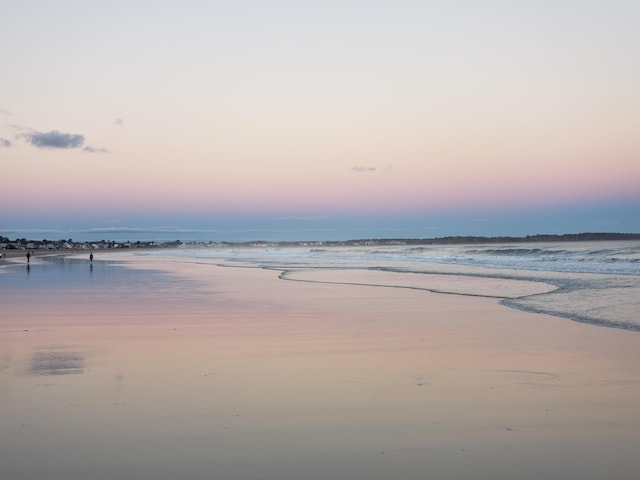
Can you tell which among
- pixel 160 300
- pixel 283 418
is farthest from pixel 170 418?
pixel 160 300

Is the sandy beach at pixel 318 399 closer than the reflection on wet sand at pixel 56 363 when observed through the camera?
Yes

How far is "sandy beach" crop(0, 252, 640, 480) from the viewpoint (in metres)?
4.68

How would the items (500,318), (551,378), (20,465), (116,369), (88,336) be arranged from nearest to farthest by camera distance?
(20,465), (551,378), (116,369), (88,336), (500,318)

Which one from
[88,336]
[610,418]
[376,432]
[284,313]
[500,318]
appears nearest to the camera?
[376,432]

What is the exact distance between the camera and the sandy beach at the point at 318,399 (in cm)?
468

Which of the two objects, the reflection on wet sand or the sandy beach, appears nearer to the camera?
the sandy beach

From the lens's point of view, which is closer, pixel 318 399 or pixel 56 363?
pixel 318 399

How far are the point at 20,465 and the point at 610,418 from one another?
4.88 meters

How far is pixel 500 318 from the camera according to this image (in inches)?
526

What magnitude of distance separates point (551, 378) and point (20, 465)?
5.66 m

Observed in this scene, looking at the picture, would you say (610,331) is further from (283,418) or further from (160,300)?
(160,300)

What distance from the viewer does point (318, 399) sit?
6.54 m

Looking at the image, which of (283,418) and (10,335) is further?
(10,335)

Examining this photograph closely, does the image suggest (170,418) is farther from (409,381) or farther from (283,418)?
(409,381)
